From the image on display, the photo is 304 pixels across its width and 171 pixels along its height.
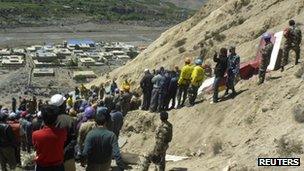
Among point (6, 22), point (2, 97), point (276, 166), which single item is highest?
point (6, 22)

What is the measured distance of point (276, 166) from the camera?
12477 mm

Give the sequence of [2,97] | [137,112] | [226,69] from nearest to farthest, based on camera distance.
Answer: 1. [226,69]
2. [137,112]
3. [2,97]

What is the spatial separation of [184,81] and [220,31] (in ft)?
47.9

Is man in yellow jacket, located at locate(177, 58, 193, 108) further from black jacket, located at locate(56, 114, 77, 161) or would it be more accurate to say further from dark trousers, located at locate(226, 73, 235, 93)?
black jacket, located at locate(56, 114, 77, 161)

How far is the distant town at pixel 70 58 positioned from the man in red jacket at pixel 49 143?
57.2 m

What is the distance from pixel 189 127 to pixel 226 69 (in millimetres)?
2848

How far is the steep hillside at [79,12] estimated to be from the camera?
14788 centimetres

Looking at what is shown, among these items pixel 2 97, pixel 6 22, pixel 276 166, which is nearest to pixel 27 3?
pixel 6 22

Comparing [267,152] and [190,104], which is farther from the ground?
[190,104]

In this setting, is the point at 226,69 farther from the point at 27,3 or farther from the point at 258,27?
the point at 27,3

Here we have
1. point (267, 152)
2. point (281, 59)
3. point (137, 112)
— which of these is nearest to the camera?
point (267, 152)

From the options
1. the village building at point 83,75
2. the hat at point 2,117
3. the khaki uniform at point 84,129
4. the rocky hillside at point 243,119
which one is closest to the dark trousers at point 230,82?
the rocky hillside at point 243,119

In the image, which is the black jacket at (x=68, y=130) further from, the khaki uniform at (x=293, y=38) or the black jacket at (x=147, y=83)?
the black jacket at (x=147, y=83)

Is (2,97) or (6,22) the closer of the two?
(2,97)
